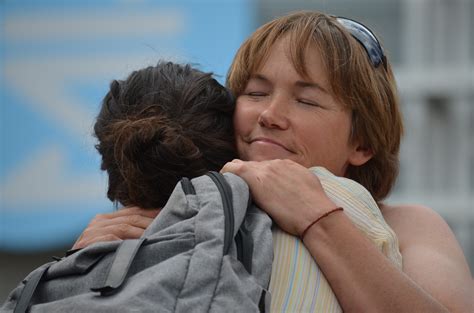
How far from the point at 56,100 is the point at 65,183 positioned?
1.16 meters

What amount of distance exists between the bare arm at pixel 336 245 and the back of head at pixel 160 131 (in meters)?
0.14

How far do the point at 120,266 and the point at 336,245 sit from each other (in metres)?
0.46

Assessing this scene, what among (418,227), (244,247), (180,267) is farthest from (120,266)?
(418,227)

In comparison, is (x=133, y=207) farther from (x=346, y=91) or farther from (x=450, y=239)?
(x=450, y=239)

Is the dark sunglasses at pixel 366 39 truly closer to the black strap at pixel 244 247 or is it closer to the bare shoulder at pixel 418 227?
the bare shoulder at pixel 418 227

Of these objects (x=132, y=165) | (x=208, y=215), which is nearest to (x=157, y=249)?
(x=208, y=215)

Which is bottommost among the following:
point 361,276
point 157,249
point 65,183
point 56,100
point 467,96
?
point 467,96

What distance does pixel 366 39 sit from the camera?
2.97 m

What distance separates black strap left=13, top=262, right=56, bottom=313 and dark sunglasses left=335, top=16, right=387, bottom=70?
41.1 inches

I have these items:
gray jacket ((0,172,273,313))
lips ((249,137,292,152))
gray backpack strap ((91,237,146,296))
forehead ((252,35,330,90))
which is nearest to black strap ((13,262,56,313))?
gray jacket ((0,172,273,313))

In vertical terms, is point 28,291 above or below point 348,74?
below

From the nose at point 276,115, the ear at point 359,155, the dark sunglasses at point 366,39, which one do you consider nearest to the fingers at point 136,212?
the nose at point 276,115

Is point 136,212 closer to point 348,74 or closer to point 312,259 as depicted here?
point 312,259

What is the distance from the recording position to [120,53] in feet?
55.4
